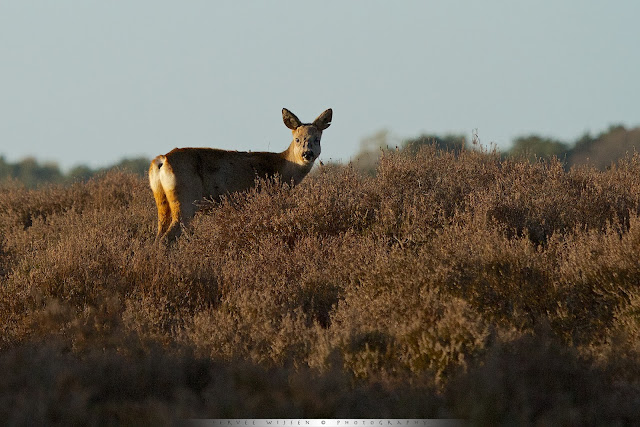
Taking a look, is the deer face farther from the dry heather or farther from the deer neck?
the dry heather

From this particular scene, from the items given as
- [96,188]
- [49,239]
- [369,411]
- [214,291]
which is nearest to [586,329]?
[369,411]

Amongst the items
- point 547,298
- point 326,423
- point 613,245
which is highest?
point 613,245

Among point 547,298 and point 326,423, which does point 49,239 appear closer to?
point 547,298

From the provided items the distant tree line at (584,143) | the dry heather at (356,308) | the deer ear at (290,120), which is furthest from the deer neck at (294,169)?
the distant tree line at (584,143)

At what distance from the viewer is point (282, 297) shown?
9156mm

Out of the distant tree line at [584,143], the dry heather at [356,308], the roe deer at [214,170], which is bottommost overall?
the dry heather at [356,308]

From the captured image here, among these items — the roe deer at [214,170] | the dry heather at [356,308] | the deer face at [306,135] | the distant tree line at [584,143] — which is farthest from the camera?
the distant tree line at [584,143]

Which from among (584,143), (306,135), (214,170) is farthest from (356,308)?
(584,143)

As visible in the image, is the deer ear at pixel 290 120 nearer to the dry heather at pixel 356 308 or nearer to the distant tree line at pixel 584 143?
the dry heather at pixel 356 308

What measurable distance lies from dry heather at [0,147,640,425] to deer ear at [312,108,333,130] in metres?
0.70

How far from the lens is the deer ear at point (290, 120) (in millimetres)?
13738

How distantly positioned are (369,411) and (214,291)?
13.9ft

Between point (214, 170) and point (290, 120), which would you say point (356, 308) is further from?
point (290, 120)

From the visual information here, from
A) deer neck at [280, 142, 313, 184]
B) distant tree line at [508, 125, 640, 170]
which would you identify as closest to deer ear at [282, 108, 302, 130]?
deer neck at [280, 142, 313, 184]
